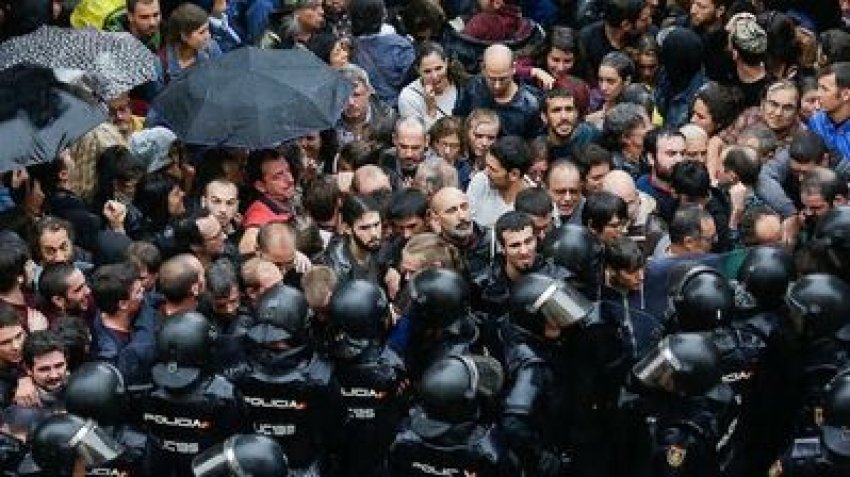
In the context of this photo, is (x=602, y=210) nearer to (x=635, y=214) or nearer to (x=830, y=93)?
(x=635, y=214)

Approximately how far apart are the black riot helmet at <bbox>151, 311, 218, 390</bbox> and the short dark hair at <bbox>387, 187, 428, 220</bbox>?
2.15m

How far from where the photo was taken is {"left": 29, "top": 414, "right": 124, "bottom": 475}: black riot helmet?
25.9 ft

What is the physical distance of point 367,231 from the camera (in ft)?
33.1

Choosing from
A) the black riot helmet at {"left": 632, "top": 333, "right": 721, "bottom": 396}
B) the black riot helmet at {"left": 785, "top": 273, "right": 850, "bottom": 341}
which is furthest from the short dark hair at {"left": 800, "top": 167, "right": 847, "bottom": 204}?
the black riot helmet at {"left": 632, "top": 333, "right": 721, "bottom": 396}

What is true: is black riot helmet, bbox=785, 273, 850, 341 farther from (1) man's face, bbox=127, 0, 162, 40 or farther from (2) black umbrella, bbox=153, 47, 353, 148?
(1) man's face, bbox=127, 0, 162, 40

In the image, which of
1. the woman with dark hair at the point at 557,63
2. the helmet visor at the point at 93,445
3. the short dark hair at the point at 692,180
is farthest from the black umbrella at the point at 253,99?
the helmet visor at the point at 93,445

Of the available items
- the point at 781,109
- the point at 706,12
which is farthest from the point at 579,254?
the point at 706,12

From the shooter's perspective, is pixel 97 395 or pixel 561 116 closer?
pixel 97 395

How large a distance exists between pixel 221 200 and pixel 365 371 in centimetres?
230

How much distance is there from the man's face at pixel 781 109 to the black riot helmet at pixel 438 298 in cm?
333

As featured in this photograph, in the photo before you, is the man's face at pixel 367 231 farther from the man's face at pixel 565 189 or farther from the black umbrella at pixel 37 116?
the black umbrella at pixel 37 116

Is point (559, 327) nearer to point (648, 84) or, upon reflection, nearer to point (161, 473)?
point (161, 473)

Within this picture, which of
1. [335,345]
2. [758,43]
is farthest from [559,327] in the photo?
[758,43]

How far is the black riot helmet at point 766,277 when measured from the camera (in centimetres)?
905
